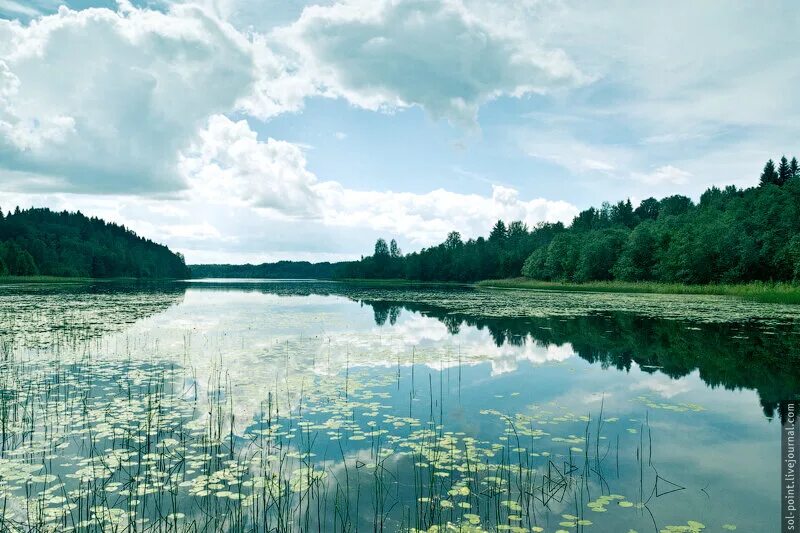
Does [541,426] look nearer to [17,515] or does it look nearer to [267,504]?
[267,504]

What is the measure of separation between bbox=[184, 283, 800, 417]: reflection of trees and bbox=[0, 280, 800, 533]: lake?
17cm

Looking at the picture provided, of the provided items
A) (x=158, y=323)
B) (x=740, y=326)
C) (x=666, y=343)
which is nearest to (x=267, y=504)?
(x=666, y=343)

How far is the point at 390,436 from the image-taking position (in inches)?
378

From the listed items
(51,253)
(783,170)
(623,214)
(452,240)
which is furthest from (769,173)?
(51,253)

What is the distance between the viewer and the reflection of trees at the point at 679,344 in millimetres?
15062

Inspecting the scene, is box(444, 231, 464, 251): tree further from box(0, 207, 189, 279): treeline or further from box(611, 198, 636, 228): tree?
box(0, 207, 189, 279): treeline

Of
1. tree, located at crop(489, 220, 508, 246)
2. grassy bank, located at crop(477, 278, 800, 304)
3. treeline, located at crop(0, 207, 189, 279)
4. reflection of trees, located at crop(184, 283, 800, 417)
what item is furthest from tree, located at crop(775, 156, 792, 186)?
treeline, located at crop(0, 207, 189, 279)

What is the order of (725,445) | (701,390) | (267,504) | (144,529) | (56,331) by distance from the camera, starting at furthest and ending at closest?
1. (56,331)
2. (701,390)
3. (725,445)
4. (267,504)
5. (144,529)

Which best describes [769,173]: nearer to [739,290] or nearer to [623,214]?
[623,214]

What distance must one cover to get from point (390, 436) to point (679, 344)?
56.3 feet

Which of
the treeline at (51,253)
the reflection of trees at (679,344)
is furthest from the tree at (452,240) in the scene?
the reflection of trees at (679,344)

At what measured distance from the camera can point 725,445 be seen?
31.2ft

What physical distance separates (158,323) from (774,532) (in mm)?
29631

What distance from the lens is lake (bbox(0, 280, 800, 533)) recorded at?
661cm
